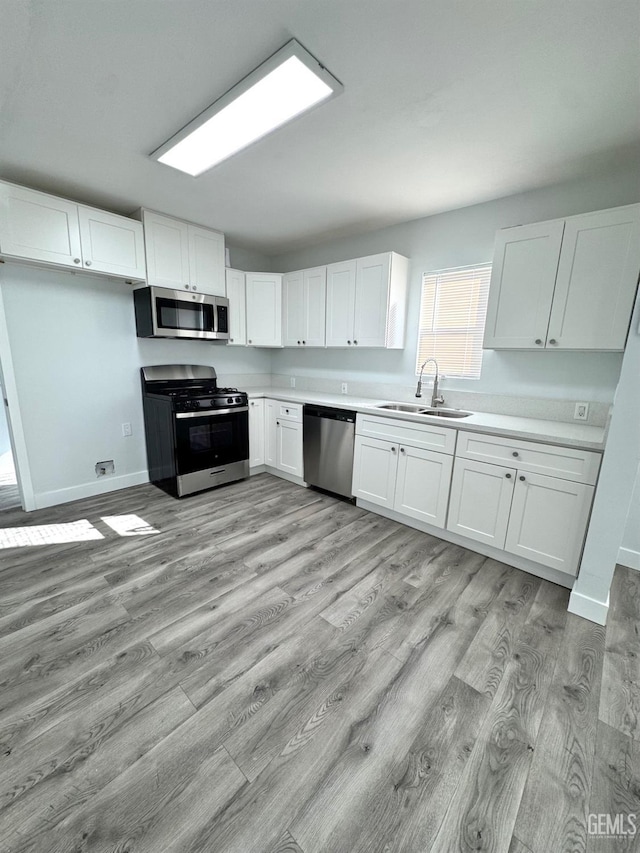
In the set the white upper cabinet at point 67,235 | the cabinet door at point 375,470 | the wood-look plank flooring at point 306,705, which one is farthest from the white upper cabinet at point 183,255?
the wood-look plank flooring at point 306,705

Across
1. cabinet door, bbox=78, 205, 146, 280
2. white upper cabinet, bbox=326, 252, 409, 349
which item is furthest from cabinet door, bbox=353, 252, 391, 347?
cabinet door, bbox=78, 205, 146, 280

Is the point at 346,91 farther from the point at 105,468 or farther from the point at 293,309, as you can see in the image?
the point at 105,468

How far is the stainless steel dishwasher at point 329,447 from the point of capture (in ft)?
10.6

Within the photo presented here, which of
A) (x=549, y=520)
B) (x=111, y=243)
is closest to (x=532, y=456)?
(x=549, y=520)

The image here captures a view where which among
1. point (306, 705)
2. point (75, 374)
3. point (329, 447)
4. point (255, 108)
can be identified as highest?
point (255, 108)

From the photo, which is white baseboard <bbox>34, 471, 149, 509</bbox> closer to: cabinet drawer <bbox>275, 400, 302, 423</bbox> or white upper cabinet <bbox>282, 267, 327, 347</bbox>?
cabinet drawer <bbox>275, 400, 302, 423</bbox>

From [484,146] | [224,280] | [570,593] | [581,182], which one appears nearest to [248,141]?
[484,146]

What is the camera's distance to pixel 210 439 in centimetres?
350

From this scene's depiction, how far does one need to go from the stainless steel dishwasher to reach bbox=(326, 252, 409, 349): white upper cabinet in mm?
782

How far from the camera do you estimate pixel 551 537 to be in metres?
2.14

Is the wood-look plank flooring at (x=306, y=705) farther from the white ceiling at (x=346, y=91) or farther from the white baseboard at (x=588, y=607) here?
the white ceiling at (x=346, y=91)

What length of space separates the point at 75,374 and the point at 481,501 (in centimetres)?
Result: 363

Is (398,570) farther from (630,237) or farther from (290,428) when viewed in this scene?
(630,237)

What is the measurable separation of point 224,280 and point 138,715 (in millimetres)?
3642
